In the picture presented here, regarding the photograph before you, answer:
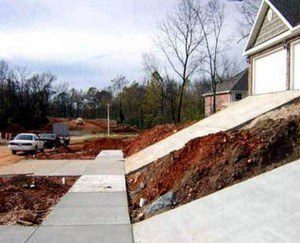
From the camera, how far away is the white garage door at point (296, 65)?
2005 cm

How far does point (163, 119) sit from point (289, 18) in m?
49.7

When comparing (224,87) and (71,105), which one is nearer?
(224,87)

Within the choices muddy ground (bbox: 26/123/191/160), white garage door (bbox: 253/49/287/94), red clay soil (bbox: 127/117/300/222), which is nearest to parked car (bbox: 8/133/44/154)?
muddy ground (bbox: 26/123/191/160)

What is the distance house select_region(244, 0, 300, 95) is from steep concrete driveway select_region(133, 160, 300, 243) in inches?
519

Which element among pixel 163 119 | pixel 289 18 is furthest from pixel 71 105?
pixel 289 18

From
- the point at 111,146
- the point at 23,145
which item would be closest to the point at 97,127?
the point at 111,146

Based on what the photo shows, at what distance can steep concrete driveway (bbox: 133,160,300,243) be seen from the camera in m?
5.98

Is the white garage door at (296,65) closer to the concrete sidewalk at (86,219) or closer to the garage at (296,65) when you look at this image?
the garage at (296,65)

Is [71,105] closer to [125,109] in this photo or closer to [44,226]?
[125,109]

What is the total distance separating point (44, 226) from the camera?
8.45 m

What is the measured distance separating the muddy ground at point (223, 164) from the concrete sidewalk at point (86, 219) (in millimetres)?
486

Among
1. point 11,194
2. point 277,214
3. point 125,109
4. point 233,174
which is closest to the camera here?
point 277,214

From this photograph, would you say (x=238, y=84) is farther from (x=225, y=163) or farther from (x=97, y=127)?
(x=225, y=163)

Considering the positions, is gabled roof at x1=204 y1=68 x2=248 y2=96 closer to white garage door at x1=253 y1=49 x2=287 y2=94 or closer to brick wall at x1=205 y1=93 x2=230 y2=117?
brick wall at x1=205 y1=93 x2=230 y2=117
